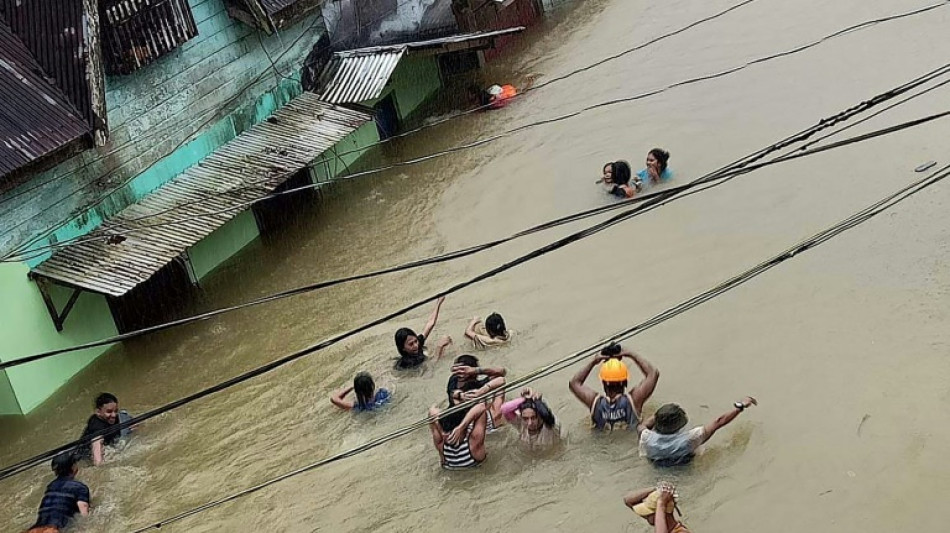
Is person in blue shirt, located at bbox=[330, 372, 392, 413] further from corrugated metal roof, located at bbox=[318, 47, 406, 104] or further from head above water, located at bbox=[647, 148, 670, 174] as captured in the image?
corrugated metal roof, located at bbox=[318, 47, 406, 104]

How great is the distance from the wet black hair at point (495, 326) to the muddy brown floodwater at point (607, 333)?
0.27 m

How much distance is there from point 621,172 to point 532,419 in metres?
5.85

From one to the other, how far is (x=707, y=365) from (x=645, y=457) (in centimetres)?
173

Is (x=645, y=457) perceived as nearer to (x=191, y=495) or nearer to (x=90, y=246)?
(x=191, y=495)

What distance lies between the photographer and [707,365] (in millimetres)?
11078

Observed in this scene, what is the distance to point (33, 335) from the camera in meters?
12.4

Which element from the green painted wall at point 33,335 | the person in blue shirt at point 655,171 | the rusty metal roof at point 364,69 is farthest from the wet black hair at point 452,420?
the rusty metal roof at point 364,69

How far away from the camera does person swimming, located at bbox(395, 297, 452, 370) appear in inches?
454

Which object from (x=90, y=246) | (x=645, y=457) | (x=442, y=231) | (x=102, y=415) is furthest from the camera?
(x=442, y=231)

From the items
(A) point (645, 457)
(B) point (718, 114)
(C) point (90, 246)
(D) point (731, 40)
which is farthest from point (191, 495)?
Result: (D) point (731, 40)

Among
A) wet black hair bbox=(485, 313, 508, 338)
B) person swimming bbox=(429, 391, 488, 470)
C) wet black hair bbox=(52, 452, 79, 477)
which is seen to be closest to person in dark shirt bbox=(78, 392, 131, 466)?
wet black hair bbox=(52, 452, 79, 477)

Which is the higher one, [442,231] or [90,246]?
[90,246]

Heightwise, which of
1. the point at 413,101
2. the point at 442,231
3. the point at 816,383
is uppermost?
the point at 413,101

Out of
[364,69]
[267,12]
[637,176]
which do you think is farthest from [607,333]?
[267,12]
